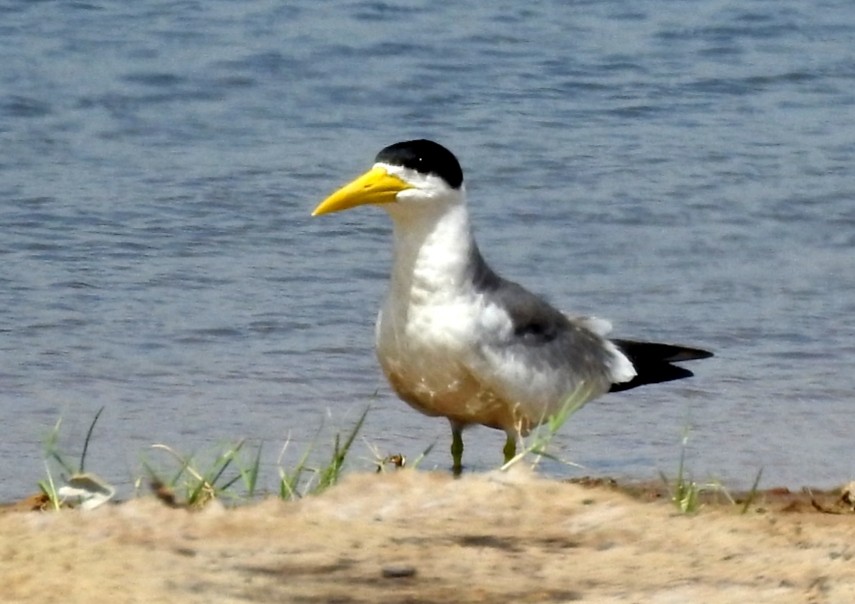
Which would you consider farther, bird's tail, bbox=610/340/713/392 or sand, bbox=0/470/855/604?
bird's tail, bbox=610/340/713/392

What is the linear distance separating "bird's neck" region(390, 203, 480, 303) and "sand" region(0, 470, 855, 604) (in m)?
1.19

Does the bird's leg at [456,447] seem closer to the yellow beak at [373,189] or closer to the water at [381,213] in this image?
the water at [381,213]

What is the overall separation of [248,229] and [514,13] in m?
4.35

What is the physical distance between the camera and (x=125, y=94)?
10570mm

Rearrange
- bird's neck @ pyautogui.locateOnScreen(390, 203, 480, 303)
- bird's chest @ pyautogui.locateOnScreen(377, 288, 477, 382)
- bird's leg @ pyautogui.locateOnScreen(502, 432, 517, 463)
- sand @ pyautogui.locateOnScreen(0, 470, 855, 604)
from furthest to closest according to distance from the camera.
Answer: bird's leg @ pyautogui.locateOnScreen(502, 432, 517, 463), bird's neck @ pyautogui.locateOnScreen(390, 203, 480, 303), bird's chest @ pyautogui.locateOnScreen(377, 288, 477, 382), sand @ pyautogui.locateOnScreen(0, 470, 855, 604)

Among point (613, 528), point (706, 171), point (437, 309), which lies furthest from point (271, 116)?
point (613, 528)

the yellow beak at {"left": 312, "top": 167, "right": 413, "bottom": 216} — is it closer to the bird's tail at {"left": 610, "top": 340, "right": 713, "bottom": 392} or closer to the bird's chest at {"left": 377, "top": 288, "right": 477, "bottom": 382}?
the bird's chest at {"left": 377, "top": 288, "right": 477, "bottom": 382}

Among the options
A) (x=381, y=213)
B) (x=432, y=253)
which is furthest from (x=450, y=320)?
(x=381, y=213)

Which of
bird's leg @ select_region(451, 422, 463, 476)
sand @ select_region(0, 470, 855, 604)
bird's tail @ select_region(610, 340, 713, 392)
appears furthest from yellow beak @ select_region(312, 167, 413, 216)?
sand @ select_region(0, 470, 855, 604)

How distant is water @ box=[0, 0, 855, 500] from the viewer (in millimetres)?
6754

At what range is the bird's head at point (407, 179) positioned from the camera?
19.1 feet

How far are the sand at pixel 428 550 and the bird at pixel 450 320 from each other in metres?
1.06

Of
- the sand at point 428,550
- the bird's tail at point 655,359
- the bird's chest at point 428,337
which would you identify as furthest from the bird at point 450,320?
the sand at point 428,550

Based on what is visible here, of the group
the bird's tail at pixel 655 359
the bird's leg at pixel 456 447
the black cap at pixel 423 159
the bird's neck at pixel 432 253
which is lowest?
the bird's leg at pixel 456 447
